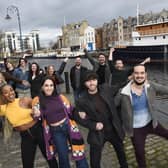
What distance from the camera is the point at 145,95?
3.47 metres

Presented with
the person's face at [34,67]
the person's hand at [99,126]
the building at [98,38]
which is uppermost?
the building at [98,38]

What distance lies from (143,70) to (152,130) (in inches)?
31.8

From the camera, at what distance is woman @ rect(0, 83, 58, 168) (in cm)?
365

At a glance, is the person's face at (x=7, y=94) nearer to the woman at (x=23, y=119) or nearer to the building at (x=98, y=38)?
the woman at (x=23, y=119)

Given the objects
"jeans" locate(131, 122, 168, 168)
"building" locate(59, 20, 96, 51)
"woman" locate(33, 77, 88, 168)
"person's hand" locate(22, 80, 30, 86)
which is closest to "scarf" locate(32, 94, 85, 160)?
"woman" locate(33, 77, 88, 168)

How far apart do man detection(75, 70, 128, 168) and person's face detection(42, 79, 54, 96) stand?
390mm

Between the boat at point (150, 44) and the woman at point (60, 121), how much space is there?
3285 centimetres

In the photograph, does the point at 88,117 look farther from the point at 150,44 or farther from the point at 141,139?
the point at 150,44

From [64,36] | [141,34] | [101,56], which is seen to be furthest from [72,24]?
[101,56]

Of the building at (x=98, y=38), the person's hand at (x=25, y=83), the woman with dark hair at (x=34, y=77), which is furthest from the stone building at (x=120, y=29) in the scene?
the person's hand at (x=25, y=83)

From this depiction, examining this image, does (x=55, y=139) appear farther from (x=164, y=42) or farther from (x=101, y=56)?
(x=164, y=42)

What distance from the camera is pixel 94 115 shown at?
3.44 metres

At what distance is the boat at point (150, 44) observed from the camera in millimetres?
35594

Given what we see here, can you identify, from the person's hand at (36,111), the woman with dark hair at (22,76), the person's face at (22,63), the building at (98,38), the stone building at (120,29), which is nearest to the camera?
Answer: the person's hand at (36,111)
